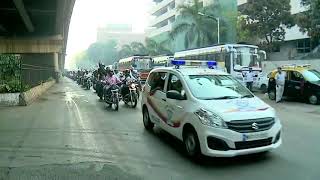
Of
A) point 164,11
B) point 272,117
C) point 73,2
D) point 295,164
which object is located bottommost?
point 295,164

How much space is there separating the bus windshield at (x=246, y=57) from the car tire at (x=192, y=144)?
18.1 metres

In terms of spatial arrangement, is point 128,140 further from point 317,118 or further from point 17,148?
point 317,118

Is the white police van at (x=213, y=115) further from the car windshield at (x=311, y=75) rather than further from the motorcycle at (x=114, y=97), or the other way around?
the car windshield at (x=311, y=75)

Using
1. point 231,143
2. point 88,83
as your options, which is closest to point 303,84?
point 231,143

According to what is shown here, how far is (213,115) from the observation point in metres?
7.23

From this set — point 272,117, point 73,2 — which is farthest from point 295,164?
point 73,2

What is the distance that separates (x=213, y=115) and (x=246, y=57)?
19.1m

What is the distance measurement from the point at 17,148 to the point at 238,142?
15.0ft

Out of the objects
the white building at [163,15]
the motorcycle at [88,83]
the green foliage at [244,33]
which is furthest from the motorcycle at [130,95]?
the white building at [163,15]

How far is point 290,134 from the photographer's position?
10.1 m

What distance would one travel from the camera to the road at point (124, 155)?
22.5 feet

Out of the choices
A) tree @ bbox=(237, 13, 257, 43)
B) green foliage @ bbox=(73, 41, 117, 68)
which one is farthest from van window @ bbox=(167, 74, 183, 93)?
green foliage @ bbox=(73, 41, 117, 68)

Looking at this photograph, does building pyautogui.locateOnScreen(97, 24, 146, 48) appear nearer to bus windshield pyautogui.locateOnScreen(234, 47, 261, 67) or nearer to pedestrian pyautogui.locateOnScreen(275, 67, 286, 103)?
bus windshield pyautogui.locateOnScreen(234, 47, 261, 67)

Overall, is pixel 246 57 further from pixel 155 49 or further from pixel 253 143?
pixel 155 49
